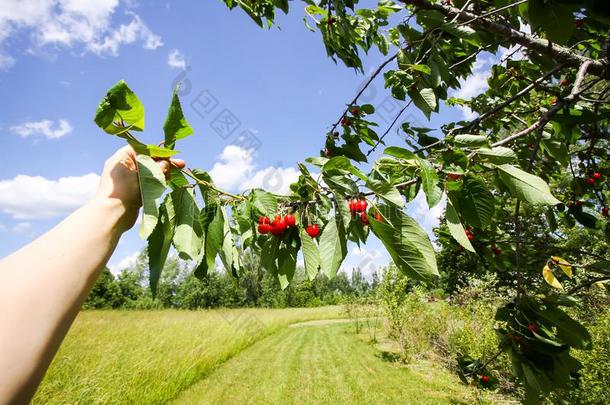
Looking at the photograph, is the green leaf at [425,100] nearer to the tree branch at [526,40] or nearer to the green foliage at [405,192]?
the green foliage at [405,192]

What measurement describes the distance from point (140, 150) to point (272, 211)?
0.39 metres

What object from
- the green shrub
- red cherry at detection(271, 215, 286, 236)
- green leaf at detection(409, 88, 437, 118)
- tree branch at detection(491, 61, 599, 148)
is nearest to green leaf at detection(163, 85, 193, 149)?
red cherry at detection(271, 215, 286, 236)

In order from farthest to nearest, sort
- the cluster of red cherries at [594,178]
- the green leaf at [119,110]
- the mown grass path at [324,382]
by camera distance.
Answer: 1. the mown grass path at [324,382]
2. the cluster of red cherries at [594,178]
3. the green leaf at [119,110]

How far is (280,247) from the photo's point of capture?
1.13m

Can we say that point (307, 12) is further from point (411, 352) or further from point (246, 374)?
point (411, 352)

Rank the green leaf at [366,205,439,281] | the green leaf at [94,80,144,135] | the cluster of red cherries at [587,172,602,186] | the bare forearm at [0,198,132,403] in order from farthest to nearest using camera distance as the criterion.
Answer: the cluster of red cherries at [587,172,602,186] < the green leaf at [366,205,439,281] < the green leaf at [94,80,144,135] < the bare forearm at [0,198,132,403]

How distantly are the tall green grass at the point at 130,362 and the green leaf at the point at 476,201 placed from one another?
18.3 ft

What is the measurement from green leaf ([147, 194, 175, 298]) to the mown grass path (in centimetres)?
767

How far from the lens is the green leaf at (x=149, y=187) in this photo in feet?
2.27

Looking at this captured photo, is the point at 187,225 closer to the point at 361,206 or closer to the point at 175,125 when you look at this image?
the point at 175,125

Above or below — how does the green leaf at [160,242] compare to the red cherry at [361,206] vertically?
below

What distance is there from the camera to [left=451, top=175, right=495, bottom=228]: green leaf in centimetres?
104

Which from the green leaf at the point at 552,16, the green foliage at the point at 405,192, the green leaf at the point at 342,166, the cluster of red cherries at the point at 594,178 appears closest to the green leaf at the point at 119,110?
the green foliage at the point at 405,192

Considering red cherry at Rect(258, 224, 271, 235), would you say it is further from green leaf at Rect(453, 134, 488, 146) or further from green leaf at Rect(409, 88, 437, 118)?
green leaf at Rect(409, 88, 437, 118)
